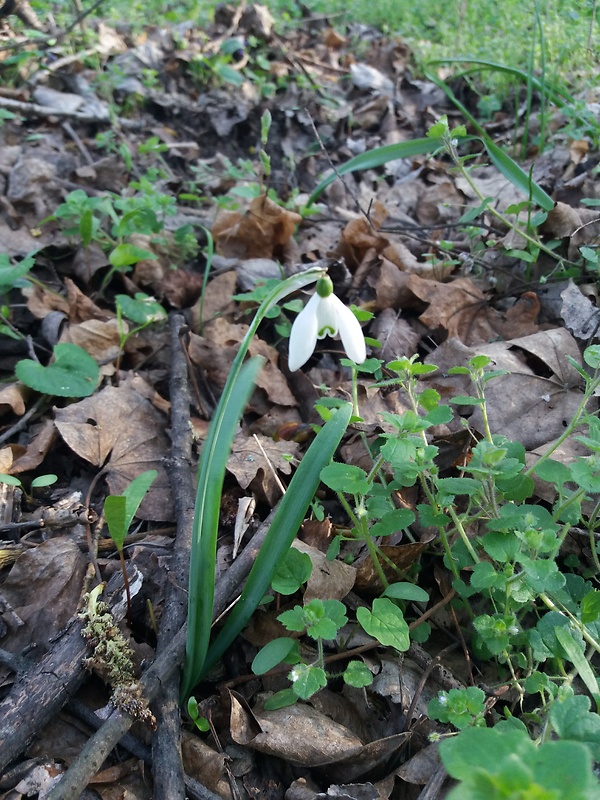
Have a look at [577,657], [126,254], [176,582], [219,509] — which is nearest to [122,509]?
[219,509]

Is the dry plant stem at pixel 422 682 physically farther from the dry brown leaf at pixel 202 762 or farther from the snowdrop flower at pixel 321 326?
the snowdrop flower at pixel 321 326

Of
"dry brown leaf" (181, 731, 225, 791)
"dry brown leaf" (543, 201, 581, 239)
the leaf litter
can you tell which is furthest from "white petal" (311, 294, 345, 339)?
"dry brown leaf" (543, 201, 581, 239)

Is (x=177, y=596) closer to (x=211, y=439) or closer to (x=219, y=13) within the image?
(x=211, y=439)

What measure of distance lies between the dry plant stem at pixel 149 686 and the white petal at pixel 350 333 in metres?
0.57

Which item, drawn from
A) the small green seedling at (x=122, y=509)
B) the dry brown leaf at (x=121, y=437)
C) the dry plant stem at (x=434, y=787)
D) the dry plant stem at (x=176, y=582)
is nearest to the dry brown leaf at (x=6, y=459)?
the dry brown leaf at (x=121, y=437)

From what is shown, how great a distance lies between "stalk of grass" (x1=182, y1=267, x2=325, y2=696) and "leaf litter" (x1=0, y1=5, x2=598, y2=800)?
0.86ft

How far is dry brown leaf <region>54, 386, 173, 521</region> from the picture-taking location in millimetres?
1922

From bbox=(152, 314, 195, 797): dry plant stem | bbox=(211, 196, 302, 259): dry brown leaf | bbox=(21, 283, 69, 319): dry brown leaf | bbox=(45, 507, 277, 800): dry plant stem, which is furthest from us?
bbox=(211, 196, 302, 259): dry brown leaf

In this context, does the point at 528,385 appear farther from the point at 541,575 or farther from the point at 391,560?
→ the point at 541,575

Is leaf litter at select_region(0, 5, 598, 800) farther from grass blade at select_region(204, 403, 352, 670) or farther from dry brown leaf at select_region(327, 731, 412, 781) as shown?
grass blade at select_region(204, 403, 352, 670)

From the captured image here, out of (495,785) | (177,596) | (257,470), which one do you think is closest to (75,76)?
(257,470)

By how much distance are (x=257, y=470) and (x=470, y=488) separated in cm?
73

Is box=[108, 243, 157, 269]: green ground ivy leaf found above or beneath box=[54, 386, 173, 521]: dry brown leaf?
above

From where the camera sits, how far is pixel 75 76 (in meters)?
4.44
